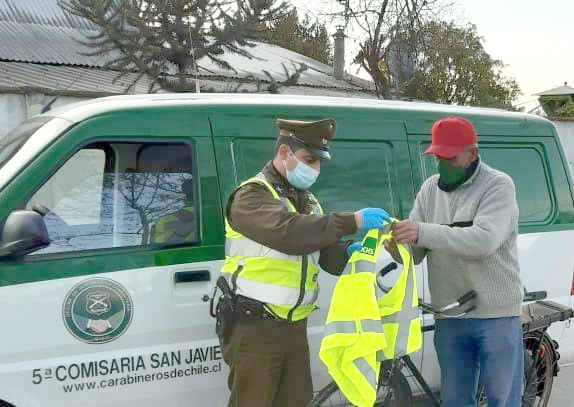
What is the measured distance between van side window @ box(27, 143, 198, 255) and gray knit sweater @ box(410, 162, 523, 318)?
1.18 metres

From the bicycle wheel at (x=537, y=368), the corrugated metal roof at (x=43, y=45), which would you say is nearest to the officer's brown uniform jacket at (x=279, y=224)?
the bicycle wheel at (x=537, y=368)

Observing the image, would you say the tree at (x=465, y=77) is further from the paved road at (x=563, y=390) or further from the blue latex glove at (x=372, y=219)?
the blue latex glove at (x=372, y=219)

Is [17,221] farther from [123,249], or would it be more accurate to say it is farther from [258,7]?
[258,7]

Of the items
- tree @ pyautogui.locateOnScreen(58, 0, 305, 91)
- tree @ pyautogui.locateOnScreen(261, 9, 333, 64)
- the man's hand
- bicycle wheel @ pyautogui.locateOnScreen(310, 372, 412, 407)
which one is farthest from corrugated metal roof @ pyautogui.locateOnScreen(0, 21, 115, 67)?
tree @ pyautogui.locateOnScreen(261, 9, 333, 64)

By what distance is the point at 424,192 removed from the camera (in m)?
3.67

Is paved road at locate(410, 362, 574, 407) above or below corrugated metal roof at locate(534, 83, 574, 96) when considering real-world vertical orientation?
below

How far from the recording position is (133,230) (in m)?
3.32

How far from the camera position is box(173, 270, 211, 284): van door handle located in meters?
3.31

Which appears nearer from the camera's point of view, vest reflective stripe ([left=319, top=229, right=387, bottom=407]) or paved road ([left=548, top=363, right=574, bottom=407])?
vest reflective stripe ([left=319, top=229, right=387, bottom=407])

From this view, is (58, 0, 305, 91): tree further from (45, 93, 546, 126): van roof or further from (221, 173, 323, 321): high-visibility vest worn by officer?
(221, 173, 323, 321): high-visibility vest worn by officer

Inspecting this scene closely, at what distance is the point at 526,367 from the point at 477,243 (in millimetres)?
1465

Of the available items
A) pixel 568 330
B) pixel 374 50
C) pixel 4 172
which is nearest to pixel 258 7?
pixel 374 50

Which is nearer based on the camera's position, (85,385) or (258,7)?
(85,385)

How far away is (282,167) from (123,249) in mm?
836
